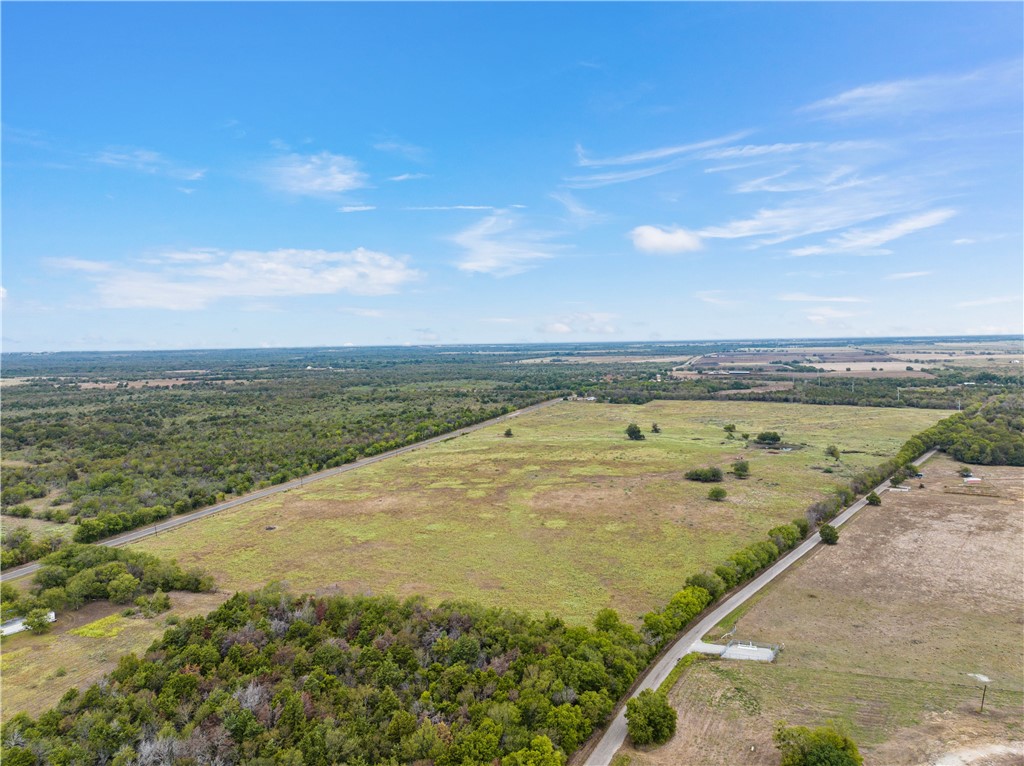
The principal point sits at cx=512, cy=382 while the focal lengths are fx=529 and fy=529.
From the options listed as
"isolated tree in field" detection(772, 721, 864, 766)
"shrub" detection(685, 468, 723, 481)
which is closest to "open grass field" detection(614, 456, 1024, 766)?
"isolated tree in field" detection(772, 721, 864, 766)

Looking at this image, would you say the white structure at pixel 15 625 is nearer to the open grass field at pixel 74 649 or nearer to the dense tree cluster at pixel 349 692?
A: the open grass field at pixel 74 649

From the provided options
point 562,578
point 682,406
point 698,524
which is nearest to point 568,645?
point 562,578

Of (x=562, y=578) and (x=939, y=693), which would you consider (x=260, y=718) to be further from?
(x=939, y=693)

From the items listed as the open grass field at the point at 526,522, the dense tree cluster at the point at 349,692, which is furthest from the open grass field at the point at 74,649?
the open grass field at the point at 526,522

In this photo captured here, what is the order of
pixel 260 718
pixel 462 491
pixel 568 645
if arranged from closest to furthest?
pixel 260 718 → pixel 568 645 → pixel 462 491

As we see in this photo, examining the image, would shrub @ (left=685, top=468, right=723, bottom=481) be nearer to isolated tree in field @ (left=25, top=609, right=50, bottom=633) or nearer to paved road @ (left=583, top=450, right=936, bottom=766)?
paved road @ (left=583, top=450, right=936, bottom=766)

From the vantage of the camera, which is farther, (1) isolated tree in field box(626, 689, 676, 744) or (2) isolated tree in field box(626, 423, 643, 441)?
(2) isolated tree in field box(626, 423, 643, 441)

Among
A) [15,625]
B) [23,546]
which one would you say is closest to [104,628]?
[15,625]
